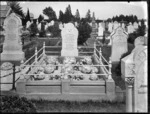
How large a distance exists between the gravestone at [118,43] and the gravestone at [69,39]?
6.77 feet

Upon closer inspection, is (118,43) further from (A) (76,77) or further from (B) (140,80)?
(B) (140,80)

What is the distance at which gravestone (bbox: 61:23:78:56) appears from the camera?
1028 centimetres

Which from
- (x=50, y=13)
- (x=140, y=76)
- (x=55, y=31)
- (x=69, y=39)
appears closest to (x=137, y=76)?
(x=140, y=76)

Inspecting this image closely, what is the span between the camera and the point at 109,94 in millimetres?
6016

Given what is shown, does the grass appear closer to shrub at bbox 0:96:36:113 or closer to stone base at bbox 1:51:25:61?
shrub at bbox 0:96:36:113

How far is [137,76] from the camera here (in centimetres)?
320

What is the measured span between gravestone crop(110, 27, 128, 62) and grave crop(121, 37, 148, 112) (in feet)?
26.4

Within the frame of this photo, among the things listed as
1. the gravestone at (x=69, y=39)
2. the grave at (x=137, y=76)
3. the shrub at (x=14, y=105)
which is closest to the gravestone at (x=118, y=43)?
the gravestone at (x=69, y=39)

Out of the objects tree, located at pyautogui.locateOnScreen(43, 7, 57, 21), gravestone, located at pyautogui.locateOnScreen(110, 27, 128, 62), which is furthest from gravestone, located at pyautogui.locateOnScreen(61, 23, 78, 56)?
tree, located at pyautogui.locateOnScreen(43, 7, 57, 21)

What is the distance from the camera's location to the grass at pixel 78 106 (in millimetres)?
5301

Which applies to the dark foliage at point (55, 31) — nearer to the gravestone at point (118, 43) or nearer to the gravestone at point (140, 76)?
the gravestone at point (118, 43)

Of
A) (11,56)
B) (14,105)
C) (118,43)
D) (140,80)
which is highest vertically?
(118,43)

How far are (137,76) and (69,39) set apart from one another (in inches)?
289

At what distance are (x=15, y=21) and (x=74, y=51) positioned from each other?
3837 millimetres
